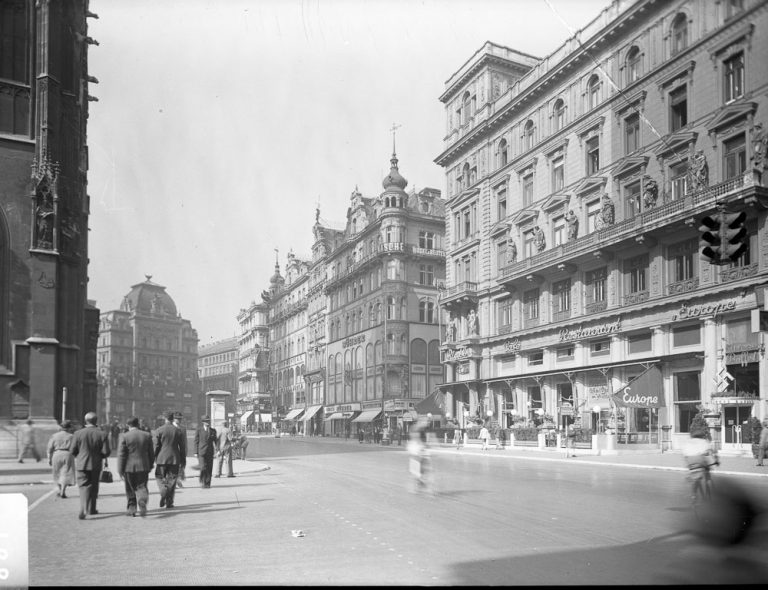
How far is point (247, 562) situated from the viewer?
9195 mm

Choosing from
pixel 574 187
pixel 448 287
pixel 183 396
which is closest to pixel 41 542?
pixel 574 187

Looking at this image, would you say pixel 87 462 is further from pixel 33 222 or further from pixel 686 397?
pixel 686 397

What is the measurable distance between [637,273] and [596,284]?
348 centimetres

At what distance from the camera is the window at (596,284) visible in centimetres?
4112

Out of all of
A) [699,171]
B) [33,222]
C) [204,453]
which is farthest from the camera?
[699,171]

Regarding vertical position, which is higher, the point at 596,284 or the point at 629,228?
the point at 629,228

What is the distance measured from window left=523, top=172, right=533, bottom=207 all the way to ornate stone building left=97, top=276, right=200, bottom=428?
35.4m

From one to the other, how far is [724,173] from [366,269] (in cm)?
4798

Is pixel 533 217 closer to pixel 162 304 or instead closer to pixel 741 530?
pixel 741 530

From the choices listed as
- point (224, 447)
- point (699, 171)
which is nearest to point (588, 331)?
point (699, 171)

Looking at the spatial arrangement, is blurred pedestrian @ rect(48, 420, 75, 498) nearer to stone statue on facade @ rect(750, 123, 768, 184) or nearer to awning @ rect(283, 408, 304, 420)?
stone statue on facade @ rect(750, 123, 768, 184)

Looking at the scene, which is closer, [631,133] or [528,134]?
Answer: [631,133]

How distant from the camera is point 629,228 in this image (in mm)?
37750

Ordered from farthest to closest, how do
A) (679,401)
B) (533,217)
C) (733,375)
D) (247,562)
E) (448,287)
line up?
(448,287)
(533,217)
(679,401)
(733,375)
(247,562)
